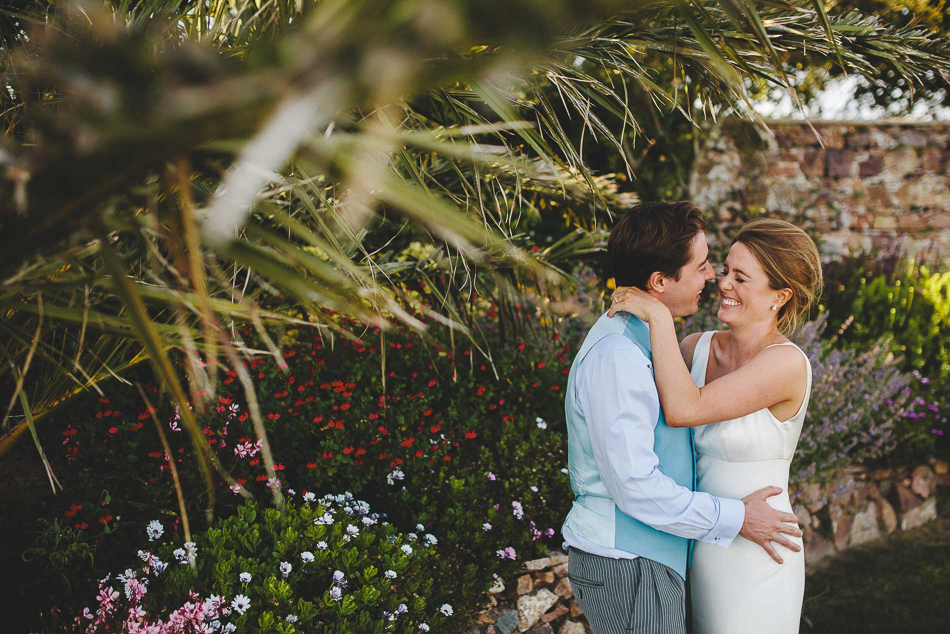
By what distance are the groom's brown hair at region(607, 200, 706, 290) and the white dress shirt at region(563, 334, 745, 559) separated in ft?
0.75

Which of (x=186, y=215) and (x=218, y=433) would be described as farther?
(x=218, y=433)

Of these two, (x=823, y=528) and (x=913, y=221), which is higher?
(x=913, y=221)

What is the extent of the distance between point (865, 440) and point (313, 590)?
363cm

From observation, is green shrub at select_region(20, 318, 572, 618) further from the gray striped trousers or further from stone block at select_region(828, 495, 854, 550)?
stone block at select_region(828, 495, 854, 550)

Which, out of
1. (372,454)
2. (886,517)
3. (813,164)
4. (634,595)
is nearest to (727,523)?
(634,595)

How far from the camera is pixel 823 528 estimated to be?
4152mm

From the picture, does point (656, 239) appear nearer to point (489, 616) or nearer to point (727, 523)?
point (727, 523)

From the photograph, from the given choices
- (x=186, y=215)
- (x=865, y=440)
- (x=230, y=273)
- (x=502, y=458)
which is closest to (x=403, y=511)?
(x=502, y=458)

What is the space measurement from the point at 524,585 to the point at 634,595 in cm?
111

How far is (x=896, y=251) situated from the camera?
6.38 meters

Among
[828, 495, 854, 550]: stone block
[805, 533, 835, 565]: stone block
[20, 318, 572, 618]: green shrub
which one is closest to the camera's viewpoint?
[20, 318, 572, 618]: green shrub

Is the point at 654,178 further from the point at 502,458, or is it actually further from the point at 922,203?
the point at 502,458

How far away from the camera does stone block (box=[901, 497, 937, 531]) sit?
4586 mm

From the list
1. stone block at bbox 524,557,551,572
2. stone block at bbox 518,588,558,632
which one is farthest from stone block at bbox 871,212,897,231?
stone block at bbox 518,588,558,632
